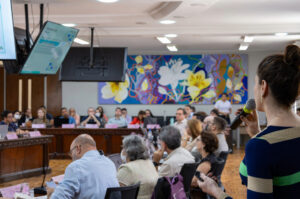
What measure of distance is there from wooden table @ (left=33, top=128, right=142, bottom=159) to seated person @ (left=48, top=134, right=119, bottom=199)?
296 inches

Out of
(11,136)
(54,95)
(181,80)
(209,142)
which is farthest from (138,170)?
(54,95)

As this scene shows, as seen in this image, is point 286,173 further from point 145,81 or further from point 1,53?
point 145,81

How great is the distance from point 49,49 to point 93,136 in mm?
4830

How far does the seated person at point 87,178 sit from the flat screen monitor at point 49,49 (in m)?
3.25

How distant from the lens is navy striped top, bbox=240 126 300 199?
1221 millimetres

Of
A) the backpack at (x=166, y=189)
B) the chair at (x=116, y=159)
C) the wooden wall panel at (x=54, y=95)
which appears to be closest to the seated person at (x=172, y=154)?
the chair at (x=116, y=159)

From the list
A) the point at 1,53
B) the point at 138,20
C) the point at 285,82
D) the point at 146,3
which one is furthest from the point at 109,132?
the point at 285,82

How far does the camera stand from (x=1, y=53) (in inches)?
163

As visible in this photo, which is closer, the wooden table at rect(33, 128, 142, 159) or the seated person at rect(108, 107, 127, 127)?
the wooden table at rect(33, 128, 142, 159)

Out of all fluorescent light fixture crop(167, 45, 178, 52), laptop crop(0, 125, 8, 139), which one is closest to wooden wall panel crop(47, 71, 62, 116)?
fluorescent light fixture crop(167, 45, 178, 52)

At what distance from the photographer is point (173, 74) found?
14398mm

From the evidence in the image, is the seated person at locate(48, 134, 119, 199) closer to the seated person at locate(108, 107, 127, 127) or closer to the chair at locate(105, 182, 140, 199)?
the chair at locate(105, 182, 140, 199)

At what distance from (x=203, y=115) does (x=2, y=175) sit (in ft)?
14.6

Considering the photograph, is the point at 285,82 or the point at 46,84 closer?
the point at 285,82
